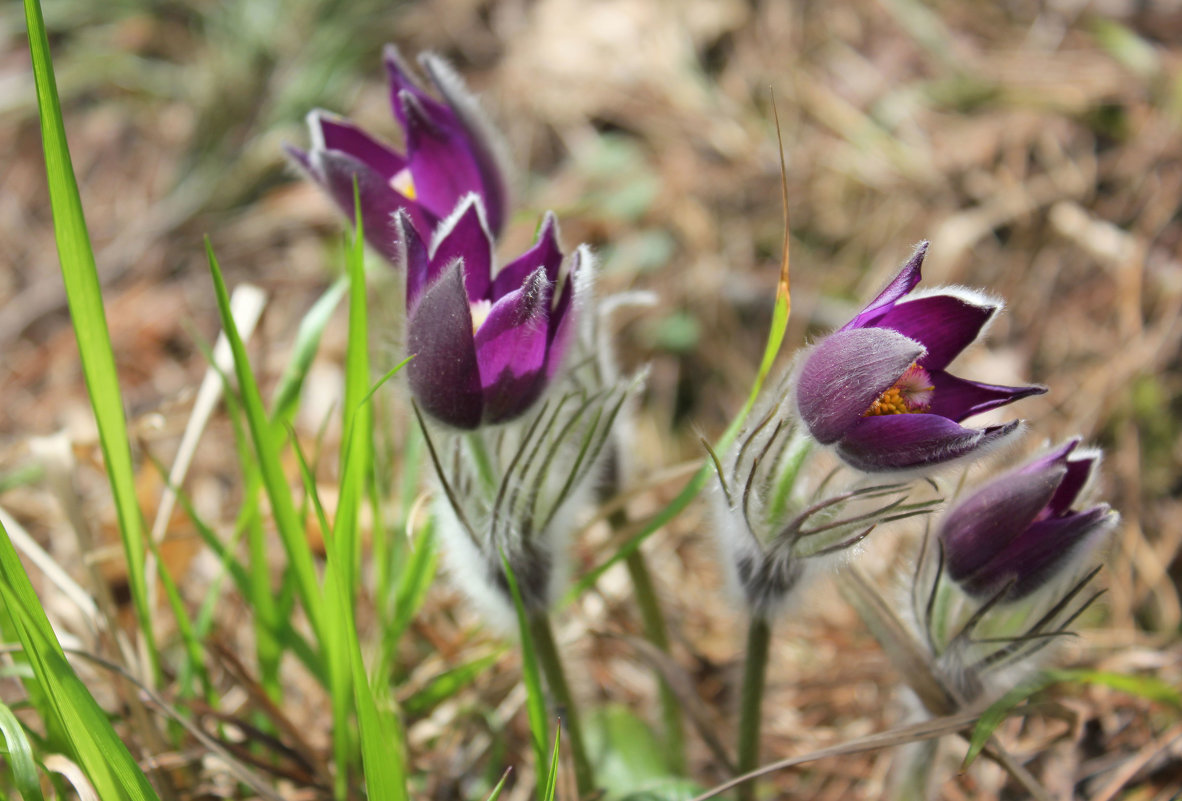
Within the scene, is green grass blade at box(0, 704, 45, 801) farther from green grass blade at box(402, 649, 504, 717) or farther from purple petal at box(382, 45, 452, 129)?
purple petal at box(382, 45, 452, 129)

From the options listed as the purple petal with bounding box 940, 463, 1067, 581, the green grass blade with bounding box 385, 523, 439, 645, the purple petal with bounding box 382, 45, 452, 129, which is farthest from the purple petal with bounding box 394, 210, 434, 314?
the purple petal with bounding box 940, 463, 1067, 581

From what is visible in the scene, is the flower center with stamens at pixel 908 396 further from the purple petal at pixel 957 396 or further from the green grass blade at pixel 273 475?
the green grass blade at pixel 273 475

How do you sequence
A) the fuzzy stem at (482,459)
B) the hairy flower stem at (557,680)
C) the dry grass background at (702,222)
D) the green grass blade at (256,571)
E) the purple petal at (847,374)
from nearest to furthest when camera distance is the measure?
the purple petal at (847,374), the fuzzy stem at (482,459), the hairy flower stem at (557,680), the green grass blade at (256,571), the dry grass background at (702,222)

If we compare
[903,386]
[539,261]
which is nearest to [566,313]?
[539,261]

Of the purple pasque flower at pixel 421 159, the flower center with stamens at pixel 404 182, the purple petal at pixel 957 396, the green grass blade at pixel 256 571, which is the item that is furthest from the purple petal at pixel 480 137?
the purple petal at pixel 957 396

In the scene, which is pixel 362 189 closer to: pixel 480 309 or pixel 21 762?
pixel 480 309

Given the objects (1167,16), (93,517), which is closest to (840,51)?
(1167,16)
